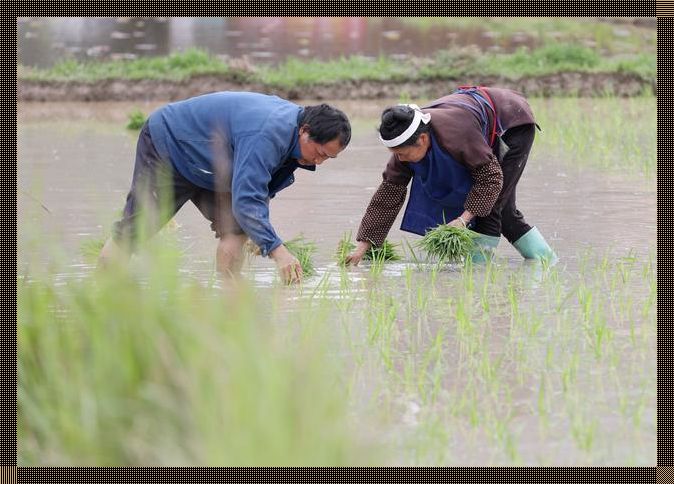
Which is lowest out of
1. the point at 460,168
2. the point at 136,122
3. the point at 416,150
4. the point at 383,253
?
the point at 136,122

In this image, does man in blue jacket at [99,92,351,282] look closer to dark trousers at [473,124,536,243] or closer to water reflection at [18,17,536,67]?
dark trousers at [473,124,536,243]

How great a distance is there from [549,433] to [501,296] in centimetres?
183

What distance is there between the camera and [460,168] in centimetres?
563

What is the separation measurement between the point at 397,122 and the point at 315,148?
55cm

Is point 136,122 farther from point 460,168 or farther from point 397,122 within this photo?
point 397,122

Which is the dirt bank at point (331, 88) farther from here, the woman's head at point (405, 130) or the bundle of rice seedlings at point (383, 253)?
the woman's head at point (405, 130)

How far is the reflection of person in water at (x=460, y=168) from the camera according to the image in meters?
5.47

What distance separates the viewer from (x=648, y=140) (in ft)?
34.9

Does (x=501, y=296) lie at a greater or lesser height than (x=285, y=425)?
lesser

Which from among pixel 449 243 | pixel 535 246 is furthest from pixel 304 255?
pixel 535 246

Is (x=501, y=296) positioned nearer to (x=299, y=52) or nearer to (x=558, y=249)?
(x=558, y=249)

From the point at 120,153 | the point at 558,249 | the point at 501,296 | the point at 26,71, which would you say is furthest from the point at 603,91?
the point at 501,296

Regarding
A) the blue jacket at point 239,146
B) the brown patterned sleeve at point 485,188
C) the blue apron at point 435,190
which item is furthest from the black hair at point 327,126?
the brown patterned sleeve at point 485,188

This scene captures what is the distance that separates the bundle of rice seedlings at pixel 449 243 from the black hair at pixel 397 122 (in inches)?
21.1
